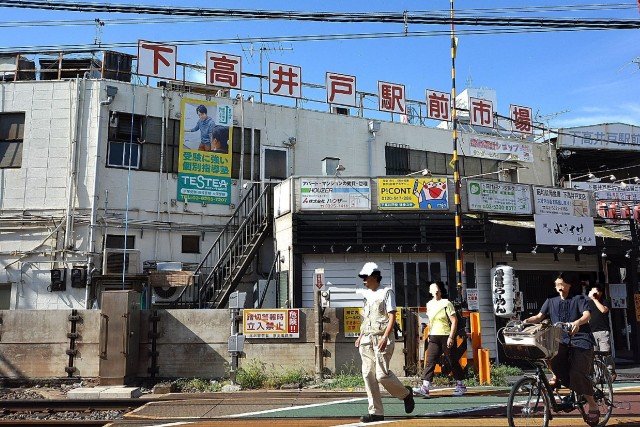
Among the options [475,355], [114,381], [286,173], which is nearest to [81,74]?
[286,173]

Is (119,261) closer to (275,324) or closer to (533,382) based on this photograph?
(275,324)

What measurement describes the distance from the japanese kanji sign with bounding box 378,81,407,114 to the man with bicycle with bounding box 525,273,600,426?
1383cm

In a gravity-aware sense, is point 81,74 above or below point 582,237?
above

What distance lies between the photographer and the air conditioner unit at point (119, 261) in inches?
614

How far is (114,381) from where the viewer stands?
36.6 feet

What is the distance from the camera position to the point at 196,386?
1110 cm

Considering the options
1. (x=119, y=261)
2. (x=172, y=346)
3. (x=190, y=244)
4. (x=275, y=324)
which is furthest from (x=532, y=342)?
(x=190, y=244)

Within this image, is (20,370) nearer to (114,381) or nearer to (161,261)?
(114,381)

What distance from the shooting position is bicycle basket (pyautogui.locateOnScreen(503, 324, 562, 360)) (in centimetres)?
588

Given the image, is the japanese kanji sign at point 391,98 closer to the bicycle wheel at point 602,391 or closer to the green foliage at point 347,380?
the green foliage at point 347,380

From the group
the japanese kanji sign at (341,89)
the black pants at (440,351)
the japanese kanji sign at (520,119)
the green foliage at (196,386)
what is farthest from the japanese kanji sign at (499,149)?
the green foliage at (196,386)

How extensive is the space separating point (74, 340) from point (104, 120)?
7523mm

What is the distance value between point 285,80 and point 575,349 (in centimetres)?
1401

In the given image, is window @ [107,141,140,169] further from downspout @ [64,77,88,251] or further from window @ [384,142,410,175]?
window @ [384,142,410,175]
